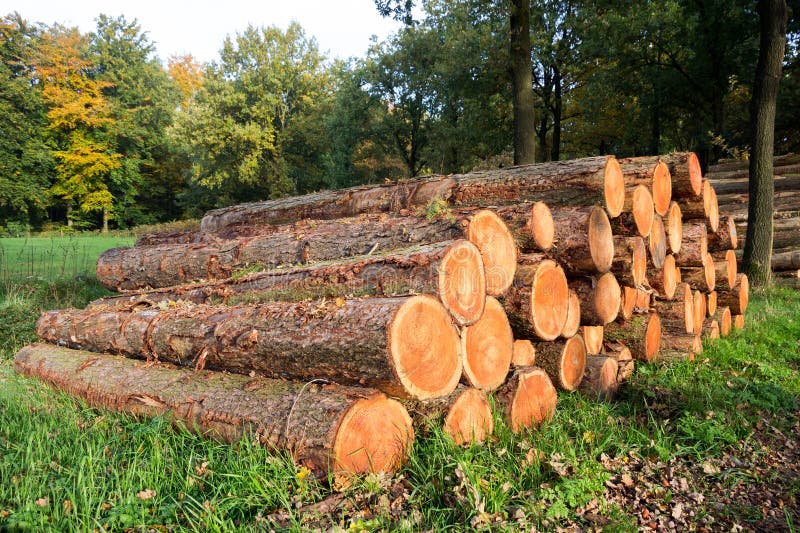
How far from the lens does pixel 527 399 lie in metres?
3.53

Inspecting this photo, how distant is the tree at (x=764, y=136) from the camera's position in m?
8.62

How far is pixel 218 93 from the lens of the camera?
30766 mm

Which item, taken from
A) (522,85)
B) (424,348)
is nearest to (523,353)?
(424,348)

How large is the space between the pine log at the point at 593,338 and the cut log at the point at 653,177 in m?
1.54

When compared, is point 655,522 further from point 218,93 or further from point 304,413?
point 218,93

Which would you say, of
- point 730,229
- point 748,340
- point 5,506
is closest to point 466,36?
point 730,229

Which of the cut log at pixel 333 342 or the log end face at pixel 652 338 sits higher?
the cut log at pixel 333 342

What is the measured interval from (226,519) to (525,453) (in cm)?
174

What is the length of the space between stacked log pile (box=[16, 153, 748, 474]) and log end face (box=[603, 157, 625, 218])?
0.02 meters

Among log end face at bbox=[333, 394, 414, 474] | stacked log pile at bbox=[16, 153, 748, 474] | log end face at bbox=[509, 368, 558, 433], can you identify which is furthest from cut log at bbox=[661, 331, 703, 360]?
log end face at bbox=[333, 394, 414, 474]

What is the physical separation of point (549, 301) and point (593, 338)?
110 cm

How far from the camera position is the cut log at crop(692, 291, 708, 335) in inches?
236

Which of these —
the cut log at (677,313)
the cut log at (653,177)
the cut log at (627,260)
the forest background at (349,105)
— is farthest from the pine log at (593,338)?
the forest background at (349,105)

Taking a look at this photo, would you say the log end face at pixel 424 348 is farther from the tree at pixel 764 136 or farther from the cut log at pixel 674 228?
the tree at pixel 764 136
